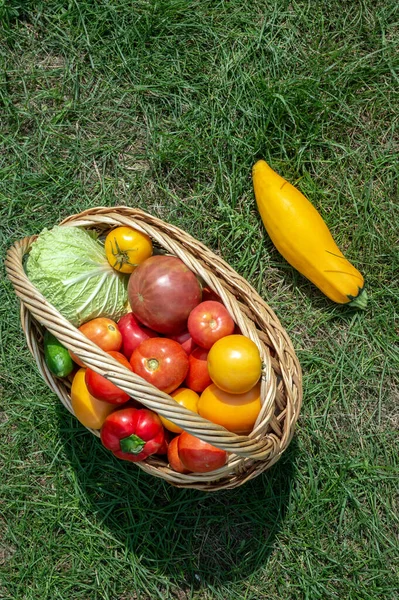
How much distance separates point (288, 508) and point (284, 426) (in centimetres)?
72

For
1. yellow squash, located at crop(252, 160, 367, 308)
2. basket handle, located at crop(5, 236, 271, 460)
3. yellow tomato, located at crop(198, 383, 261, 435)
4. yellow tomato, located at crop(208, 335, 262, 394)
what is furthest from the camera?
yellow squash, located at crop(252, 160, 367, 308)

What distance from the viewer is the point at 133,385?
2.01 metres

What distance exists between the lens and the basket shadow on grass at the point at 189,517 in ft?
9.55

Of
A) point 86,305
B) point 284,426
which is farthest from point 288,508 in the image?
point 86,305

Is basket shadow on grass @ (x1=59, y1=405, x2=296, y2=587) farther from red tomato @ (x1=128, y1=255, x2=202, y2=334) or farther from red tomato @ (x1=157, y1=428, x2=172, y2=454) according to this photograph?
red tomato @ (x1=128, y1=255, x2=202, y2=334)

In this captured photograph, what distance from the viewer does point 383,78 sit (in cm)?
305

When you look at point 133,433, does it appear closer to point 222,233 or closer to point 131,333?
point 131,333

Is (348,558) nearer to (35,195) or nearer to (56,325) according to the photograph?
(56,325)

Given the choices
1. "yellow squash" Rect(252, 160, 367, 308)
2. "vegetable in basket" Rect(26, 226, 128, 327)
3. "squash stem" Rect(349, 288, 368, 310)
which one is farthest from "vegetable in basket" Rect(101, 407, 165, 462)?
"squash stem" Rect(349, 288, 368, 310)

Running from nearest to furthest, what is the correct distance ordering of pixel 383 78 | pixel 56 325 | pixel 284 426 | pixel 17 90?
pixel 56 325
pixel 284 426
pixel 383 78
pixel 17 90

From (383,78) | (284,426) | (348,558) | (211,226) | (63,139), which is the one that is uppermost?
(383,78)

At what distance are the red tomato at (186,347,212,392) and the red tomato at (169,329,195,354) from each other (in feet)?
0.12

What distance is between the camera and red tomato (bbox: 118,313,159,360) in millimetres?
2525

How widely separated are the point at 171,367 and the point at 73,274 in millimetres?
591
